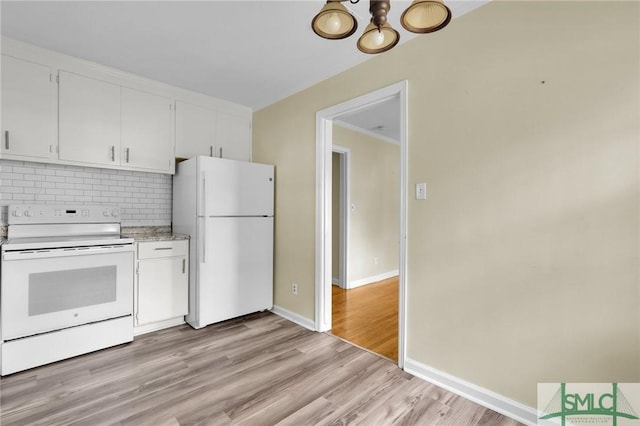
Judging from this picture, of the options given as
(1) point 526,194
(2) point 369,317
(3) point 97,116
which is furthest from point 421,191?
(3) point 97,116

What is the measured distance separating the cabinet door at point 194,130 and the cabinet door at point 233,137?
0.08 m

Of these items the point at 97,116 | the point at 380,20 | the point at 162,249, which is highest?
the point at 97,116

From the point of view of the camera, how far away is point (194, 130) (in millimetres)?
3289

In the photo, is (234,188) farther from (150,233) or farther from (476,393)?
(476,393)

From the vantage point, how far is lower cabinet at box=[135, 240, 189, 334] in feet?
8.85

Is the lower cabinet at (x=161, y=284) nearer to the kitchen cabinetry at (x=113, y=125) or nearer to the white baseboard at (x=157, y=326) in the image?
the white baseboard at (x=157, y=326)

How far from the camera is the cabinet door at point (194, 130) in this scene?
3186 millimetres

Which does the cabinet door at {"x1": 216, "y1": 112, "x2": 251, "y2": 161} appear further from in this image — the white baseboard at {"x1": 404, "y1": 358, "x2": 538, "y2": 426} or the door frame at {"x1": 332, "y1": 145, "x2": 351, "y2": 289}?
the white baseboard at {"x1": 404, "y1": 358, "x2": 538, "y2": 426}

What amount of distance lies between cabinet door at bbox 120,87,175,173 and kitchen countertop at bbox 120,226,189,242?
0.64 meters

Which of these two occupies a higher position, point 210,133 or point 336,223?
point 210,133

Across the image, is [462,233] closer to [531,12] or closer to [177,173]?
[531,12]

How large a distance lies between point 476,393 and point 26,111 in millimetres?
3878

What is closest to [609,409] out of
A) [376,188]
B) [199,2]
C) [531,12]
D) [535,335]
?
[535,335]

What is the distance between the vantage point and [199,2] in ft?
6.15
